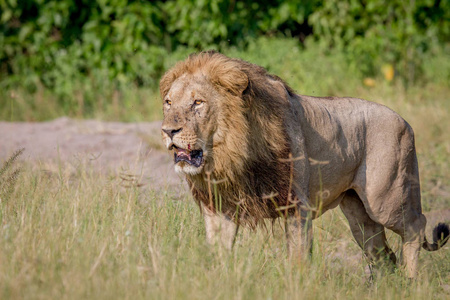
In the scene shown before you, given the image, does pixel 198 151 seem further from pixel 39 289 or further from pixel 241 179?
pixel 39 289

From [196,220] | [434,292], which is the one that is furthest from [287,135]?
[434,292]

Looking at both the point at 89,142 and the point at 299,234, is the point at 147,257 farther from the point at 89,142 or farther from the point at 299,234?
the point at 89,142

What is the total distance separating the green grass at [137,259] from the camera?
2.97 metres

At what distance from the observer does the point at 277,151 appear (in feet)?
12.7

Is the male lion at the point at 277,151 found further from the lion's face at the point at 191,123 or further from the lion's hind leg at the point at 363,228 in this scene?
the lion's hind leg at the point at 363,228

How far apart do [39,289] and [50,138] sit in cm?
514

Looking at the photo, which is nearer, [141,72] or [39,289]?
[39,289]

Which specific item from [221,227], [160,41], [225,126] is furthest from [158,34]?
[225,126]

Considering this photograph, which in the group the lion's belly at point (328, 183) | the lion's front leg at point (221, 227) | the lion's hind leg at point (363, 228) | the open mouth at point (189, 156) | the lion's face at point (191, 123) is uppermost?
the lion's face at point (191, 123)

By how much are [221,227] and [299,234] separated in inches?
19.1

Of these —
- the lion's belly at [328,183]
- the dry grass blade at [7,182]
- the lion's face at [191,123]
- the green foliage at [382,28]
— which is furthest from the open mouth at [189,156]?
the green foliage at [382,28]

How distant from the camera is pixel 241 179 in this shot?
386cm

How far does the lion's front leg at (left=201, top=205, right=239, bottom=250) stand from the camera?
401 cm

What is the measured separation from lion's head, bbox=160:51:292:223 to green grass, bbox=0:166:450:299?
390 millimetres
